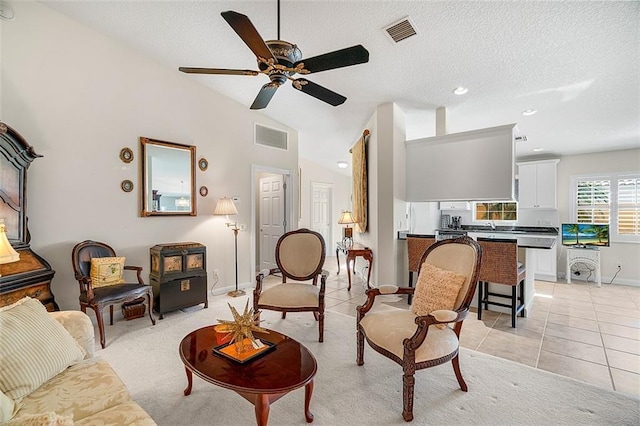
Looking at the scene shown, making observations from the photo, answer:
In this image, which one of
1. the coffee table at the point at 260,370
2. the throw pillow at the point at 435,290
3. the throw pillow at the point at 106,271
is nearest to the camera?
the coffee table at the point at 260,370

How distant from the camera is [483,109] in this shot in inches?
156

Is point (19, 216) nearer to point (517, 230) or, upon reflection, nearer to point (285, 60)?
point (285, 60)

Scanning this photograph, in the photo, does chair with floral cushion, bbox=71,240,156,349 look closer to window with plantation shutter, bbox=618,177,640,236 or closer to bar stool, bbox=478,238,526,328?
bar stool, bbox=478,238,526,328

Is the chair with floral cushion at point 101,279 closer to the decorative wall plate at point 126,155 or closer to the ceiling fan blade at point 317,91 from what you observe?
the decorative wall plate at point 126,155

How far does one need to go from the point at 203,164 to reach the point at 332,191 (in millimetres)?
4360

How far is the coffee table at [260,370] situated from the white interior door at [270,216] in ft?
12.7

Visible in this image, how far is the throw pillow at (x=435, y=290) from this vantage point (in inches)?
82.3

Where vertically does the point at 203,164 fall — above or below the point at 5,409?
above

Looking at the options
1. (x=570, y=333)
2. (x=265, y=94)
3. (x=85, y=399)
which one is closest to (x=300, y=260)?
(x=265, y=94)

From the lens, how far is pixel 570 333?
10.0 ft

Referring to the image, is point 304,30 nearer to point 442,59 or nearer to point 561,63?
point 442,59

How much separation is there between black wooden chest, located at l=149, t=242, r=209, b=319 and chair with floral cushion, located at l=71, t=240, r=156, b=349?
21cm

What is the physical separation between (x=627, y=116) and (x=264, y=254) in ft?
20.3

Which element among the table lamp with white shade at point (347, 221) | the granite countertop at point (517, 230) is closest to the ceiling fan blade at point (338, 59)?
the table lamp with white shade at point (347, 221)
